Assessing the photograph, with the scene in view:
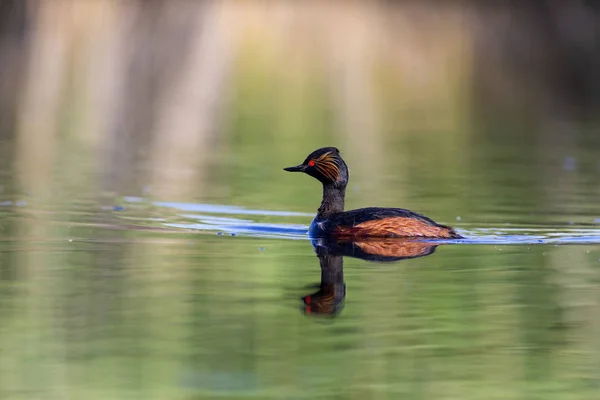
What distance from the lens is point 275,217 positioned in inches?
542

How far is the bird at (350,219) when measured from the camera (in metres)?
11.7

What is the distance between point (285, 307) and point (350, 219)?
3.43 meters

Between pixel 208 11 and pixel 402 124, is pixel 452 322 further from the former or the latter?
pixel 208 11

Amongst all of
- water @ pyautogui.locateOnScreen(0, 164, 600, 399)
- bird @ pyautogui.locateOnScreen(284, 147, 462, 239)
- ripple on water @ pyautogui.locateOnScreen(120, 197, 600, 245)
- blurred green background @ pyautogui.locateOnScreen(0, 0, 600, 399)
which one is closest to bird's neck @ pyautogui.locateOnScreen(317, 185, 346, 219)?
bird @ pyautogui.locateOnScreen(284, 147, 462, 239)

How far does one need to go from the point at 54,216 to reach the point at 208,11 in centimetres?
3717

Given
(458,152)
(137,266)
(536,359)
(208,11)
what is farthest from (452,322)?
(208,11)

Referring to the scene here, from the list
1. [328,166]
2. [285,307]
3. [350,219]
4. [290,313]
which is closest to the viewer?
[290,313]

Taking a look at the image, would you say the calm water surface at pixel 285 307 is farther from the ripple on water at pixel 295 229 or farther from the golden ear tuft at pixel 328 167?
the golden ear tuft at pixel 328 167

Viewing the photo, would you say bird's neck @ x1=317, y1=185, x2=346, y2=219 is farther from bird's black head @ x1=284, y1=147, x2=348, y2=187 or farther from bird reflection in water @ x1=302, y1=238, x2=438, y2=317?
bird reflection in water @ x1=302, y1=238, x2=438, y2=317

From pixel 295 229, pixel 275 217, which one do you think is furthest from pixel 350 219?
pixel 275 217

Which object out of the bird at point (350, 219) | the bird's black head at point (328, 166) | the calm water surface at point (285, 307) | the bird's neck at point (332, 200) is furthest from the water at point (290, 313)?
the bird's black head at point (328, 166)

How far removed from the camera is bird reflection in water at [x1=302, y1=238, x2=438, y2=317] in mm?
8820

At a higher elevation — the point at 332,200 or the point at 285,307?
the point at 332,200

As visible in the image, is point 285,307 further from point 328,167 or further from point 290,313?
point 328,167
